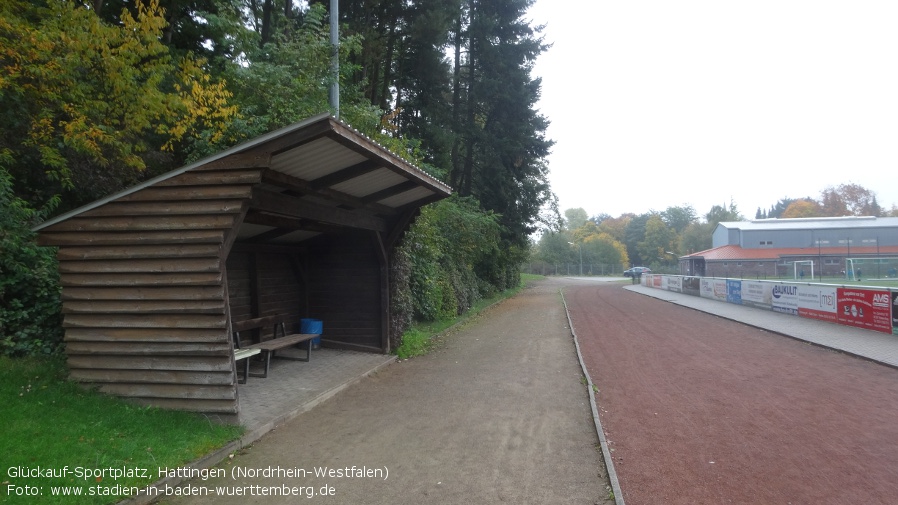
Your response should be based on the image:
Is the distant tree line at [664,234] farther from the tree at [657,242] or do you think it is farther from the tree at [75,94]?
the tree at [75,94]

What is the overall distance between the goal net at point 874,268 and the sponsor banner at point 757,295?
1523 cm

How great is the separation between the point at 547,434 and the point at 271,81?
9365 millimetres

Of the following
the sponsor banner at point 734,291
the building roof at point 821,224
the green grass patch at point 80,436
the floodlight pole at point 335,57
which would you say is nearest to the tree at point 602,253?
the building roof at point 821,224

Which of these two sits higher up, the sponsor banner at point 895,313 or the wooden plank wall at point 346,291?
the wooden plank wall at point 346,291

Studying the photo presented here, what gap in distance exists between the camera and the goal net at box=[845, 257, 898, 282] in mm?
31453

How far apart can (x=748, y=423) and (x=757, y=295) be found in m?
17.0

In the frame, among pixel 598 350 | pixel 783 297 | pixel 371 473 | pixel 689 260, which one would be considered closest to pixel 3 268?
pixel 371 473

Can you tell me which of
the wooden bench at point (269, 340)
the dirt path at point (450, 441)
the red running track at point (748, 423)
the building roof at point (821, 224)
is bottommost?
the red running track at point (748, 423)

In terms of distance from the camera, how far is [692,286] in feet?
102

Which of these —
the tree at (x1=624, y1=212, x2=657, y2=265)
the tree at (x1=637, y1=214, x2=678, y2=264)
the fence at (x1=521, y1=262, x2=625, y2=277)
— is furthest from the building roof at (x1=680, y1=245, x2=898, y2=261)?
the tree at (x1=624, y1=212, x2=657, y2=265)

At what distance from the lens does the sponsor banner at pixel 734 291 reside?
76.5ft

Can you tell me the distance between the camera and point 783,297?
18.8 m

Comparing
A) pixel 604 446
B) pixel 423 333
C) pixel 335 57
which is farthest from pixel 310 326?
pixel 604 446

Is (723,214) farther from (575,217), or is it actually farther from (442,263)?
(442,263)
